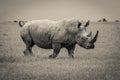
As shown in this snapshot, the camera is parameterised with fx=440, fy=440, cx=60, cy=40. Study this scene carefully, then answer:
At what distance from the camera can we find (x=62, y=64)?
6.30 metres

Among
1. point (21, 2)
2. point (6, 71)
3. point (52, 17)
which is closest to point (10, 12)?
point (21, 2)

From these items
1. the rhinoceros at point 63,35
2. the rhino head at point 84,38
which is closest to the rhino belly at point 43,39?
the rhinoceros at point 63,35

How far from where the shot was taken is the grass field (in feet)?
17.7

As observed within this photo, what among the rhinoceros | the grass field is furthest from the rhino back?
the grass field

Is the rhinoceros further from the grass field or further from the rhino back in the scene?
the grass field

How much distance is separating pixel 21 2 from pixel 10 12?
1.04 ft

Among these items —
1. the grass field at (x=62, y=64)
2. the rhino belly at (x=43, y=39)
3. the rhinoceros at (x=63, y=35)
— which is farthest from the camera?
the rhino belly at (x=43, y=39)

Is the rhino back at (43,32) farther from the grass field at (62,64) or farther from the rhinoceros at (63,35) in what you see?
the grass field at (62,64)

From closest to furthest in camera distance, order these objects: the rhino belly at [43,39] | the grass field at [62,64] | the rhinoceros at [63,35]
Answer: the grass field at [62,64] < the rhinoceros at [63,35] < the rhino belly at [43,39]

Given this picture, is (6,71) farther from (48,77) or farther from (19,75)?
(48,77)

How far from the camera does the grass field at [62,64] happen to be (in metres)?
5.40

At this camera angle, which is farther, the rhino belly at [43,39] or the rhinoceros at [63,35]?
the rhino belly at [43,39]

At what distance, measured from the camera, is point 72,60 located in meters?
6.72

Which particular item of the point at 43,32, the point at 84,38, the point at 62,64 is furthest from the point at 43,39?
the point at 62,64
